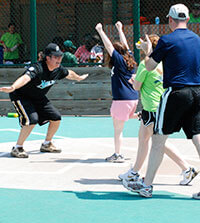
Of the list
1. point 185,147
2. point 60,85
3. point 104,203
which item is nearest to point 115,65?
point 185,147

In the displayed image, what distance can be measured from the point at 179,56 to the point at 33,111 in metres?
3.27

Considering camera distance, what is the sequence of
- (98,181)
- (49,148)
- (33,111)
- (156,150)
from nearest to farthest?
1. (156,150)
2. (98,181)
3. (33,111)
4. (49,148)

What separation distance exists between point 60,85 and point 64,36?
506 centimetres

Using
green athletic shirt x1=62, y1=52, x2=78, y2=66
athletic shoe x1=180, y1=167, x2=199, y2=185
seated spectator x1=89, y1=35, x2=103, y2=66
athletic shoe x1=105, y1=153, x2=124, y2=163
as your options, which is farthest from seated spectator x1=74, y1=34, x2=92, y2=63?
athletic shoe x1=180, y1=167, x2=199, y2=185

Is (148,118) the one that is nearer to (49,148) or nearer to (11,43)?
(49,148)

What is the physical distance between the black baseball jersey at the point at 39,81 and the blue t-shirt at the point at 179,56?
9.44 ft

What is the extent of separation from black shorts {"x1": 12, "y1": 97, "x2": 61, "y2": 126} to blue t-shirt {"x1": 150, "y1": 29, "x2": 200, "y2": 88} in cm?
305

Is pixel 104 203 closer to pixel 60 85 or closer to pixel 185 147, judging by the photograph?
pixel 185 147

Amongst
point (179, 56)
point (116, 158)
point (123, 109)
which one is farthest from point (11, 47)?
point (179, 56)

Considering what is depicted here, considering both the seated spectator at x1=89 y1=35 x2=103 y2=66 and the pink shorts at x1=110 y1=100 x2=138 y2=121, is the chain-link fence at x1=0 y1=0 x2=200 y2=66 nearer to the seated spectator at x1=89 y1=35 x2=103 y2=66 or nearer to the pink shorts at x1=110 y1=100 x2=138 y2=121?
the seated spectator at x1=89 y1=35 x2=103 y2=66

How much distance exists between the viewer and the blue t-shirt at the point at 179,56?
479cm

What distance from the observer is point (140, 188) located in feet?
16.5

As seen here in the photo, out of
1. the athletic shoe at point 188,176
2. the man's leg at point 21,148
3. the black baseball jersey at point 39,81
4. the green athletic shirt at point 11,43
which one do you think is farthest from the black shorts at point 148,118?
the green athletic shirt at point 11,43

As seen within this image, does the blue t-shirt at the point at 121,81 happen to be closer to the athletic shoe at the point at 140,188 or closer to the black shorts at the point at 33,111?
the black shorts at the point at 33,111
